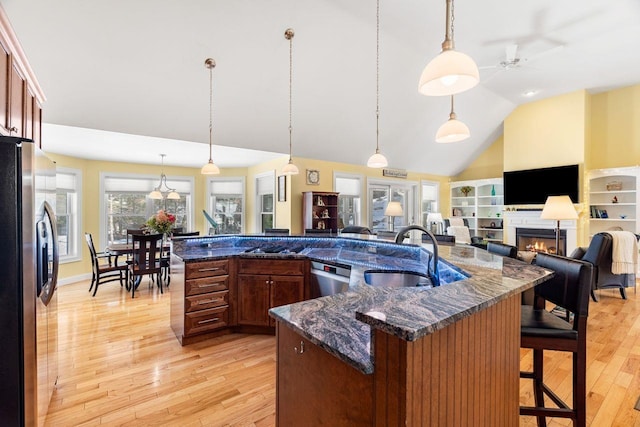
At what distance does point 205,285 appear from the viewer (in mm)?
2930

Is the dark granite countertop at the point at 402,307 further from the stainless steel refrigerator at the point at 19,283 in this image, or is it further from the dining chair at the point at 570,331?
the stainless steel refrigerator at the point at 19,283

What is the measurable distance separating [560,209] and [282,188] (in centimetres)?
450

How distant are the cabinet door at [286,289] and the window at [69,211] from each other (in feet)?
15.6

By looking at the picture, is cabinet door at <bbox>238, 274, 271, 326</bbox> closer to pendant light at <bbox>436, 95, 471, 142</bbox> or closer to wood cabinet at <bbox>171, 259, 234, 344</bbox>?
wood cabinet at <bbox>171, 259, 234, 344</bbox>

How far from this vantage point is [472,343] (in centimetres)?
99

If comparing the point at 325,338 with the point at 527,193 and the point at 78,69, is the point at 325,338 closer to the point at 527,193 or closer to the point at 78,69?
the point at 78,69

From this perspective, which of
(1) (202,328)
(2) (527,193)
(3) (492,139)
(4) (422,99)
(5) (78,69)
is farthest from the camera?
(3) (492,139)

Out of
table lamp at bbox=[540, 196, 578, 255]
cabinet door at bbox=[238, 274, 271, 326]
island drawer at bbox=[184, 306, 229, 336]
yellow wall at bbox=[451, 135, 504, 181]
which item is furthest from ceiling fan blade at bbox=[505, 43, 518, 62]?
island drawer at bbox=[184, 306, 229, 336]

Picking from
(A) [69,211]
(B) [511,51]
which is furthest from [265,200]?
(B) [511,51]

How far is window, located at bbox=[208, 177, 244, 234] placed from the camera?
24.5ft

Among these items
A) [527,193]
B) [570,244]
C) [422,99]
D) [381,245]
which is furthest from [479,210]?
[381,245]

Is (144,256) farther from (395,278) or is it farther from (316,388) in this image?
(316,388)

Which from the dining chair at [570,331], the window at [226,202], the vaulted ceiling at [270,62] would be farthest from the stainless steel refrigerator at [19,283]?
the window at [226,202]

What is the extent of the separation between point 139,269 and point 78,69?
9.14ft
